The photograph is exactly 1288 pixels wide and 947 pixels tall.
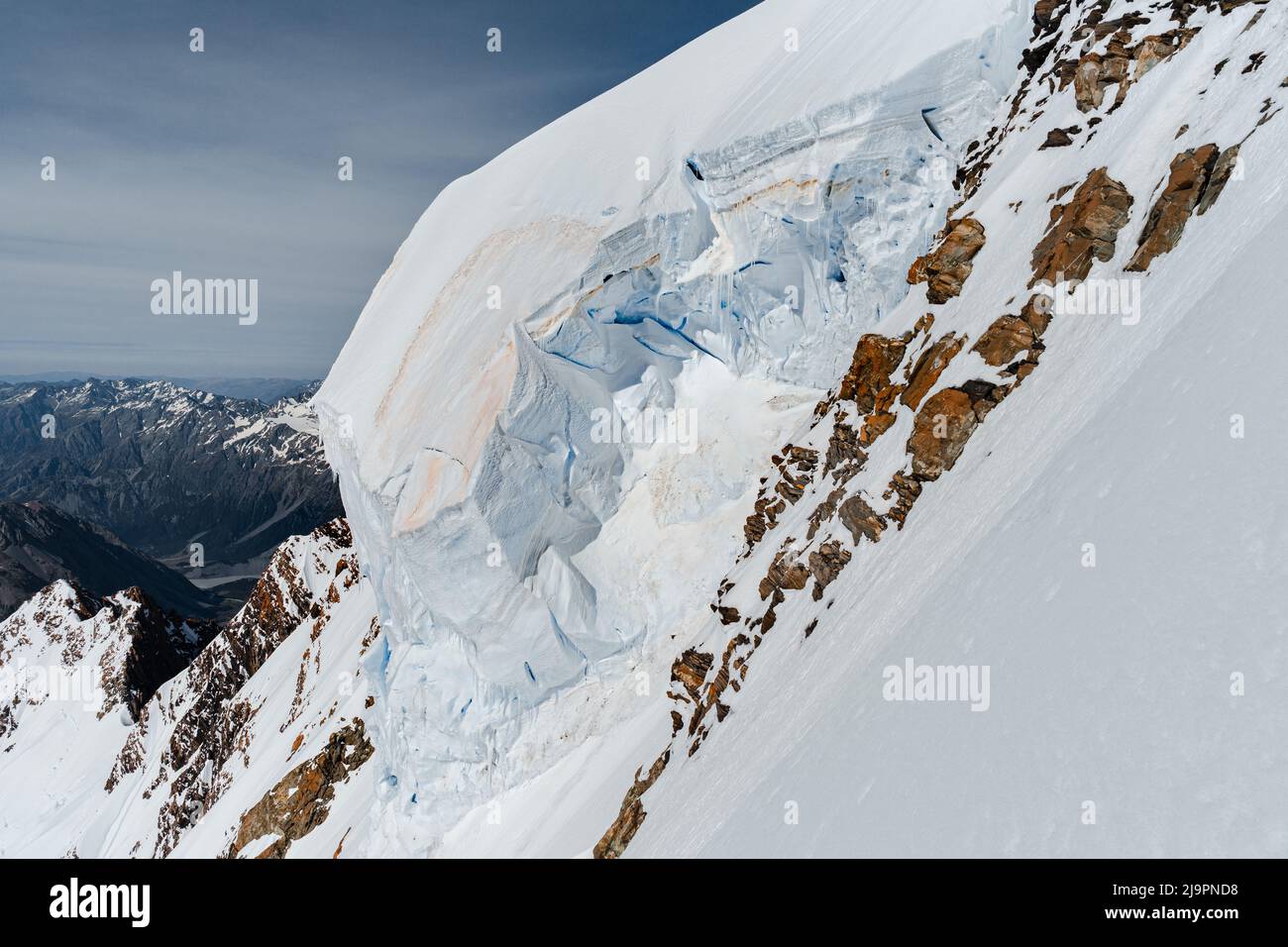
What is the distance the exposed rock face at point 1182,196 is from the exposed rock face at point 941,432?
10.2ft

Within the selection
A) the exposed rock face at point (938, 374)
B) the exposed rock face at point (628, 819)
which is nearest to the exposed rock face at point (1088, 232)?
the exposed rock face at point (938, 374)

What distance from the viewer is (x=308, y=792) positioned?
125 feet

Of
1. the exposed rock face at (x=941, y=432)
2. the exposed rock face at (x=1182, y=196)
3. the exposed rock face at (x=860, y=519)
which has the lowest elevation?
the exposed rock face at (x=860, y=519)

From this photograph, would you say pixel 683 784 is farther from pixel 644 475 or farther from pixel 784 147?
pixel 784 147

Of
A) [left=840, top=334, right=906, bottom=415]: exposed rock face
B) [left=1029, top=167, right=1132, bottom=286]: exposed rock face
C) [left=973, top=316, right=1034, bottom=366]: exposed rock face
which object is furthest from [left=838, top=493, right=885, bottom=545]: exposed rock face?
[left=1029, top=167, right=1132, bottom=286]: exposed rock face

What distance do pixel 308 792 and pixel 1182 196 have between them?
138 feet

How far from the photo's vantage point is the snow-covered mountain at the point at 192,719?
130 ft

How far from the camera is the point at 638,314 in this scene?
2000 cm

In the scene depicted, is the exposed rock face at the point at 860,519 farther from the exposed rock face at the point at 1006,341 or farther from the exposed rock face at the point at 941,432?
the exposed rock face at the point at 1006,341

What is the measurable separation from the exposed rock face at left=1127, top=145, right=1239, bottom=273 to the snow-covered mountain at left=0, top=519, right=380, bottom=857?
27191 mm

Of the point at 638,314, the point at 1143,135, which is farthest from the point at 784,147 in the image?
the point at 1143,135

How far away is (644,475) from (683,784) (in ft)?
29.6

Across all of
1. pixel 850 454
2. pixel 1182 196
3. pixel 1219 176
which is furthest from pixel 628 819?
pixel 1219 176
